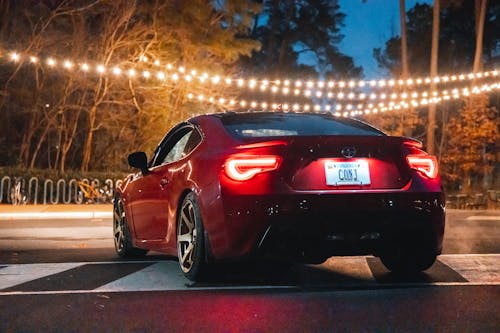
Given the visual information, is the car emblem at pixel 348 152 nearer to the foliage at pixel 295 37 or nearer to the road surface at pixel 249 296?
the road surface at pixel 249 296

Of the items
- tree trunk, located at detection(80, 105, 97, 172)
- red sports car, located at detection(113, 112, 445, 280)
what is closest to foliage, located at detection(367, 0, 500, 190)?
tree trunk, located at detection(80, 105, 97, 172)

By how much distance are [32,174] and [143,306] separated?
21.3 metres

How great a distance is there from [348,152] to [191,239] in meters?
1.50

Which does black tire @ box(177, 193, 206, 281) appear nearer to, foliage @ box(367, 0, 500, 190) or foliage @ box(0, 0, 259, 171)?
foliage @ box(0, 0, 259, 171)

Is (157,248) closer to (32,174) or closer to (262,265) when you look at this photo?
(262,265)

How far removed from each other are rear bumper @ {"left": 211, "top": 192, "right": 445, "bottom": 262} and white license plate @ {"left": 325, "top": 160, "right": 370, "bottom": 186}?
0.40ft

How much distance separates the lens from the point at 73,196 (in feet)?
89.9

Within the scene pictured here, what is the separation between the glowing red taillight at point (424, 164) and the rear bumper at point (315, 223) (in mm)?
259

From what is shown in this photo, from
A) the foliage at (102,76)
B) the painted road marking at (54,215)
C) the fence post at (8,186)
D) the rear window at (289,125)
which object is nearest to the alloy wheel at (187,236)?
the rear window at (289,125)

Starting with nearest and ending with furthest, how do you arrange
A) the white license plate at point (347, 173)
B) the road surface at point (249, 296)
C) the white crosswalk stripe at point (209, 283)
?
the road surface at point (249, 296), the white license plate at point (347, 173), the white crosswalk stripe at point (209, 283)

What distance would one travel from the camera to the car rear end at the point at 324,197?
5.98 meters

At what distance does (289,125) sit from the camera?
23.2 ft

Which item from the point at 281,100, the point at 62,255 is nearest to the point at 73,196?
the point at 62,255

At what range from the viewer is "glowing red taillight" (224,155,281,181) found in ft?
19.8
